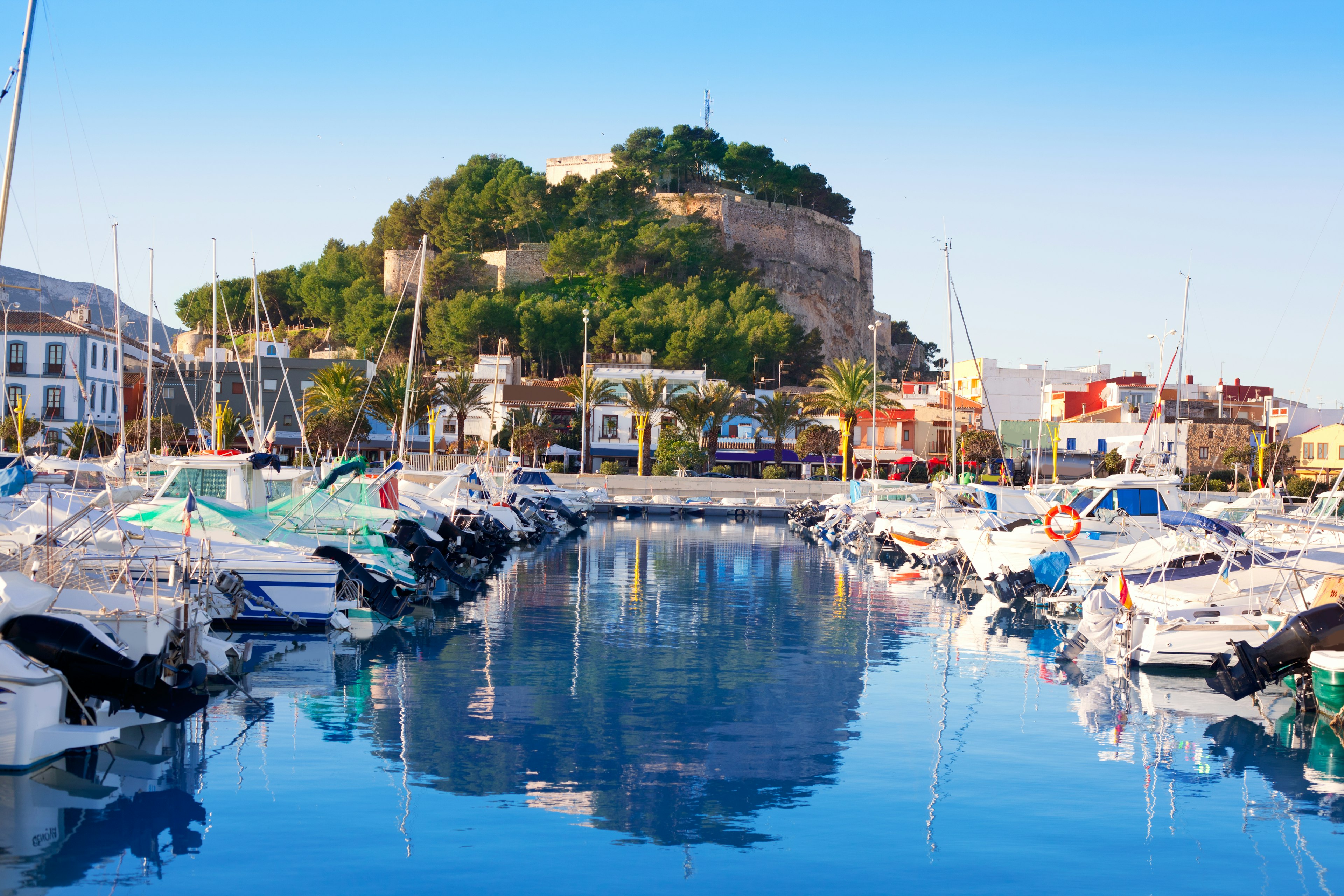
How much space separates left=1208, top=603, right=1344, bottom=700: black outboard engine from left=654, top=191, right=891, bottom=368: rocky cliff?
284ft

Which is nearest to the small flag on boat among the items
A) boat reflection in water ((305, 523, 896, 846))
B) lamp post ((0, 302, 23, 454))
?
boat reflection in water ((305, 523, 896, 846))

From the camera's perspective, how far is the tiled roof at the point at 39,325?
199ft

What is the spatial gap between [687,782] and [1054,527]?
1430cm

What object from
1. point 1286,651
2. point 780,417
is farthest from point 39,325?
point 1286,651

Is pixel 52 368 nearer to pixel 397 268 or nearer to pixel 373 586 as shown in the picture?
pixel 397 268

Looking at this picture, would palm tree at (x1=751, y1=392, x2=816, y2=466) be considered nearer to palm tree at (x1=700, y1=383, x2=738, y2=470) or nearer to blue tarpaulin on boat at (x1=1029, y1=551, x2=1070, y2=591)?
palm tree at (x1=700, y1=383, x2=738, y2=470)

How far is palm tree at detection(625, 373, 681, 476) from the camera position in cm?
5984

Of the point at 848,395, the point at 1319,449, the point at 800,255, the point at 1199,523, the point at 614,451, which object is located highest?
the point at 800,255

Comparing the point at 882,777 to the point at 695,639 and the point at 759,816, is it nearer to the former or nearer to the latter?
the point at 759,816

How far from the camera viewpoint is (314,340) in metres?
94.4

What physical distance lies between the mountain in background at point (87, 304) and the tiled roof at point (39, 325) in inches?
35.6

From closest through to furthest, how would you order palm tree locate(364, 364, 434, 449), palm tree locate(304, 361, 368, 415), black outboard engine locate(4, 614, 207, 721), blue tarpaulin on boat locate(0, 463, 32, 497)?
1. black outboard engine locate(4, 614, 207, 721)
2. blue tarpaulin on boat locate(0, 463, 32, 497)
3. palm tree locate(304, 361, 368, 415)
4. palm tree locate(364, 364, 434, 449)

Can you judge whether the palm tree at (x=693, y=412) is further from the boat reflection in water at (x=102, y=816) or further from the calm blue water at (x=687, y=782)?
the boat reflection in water at (x=102, y=816)

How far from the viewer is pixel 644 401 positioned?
59.7 m
